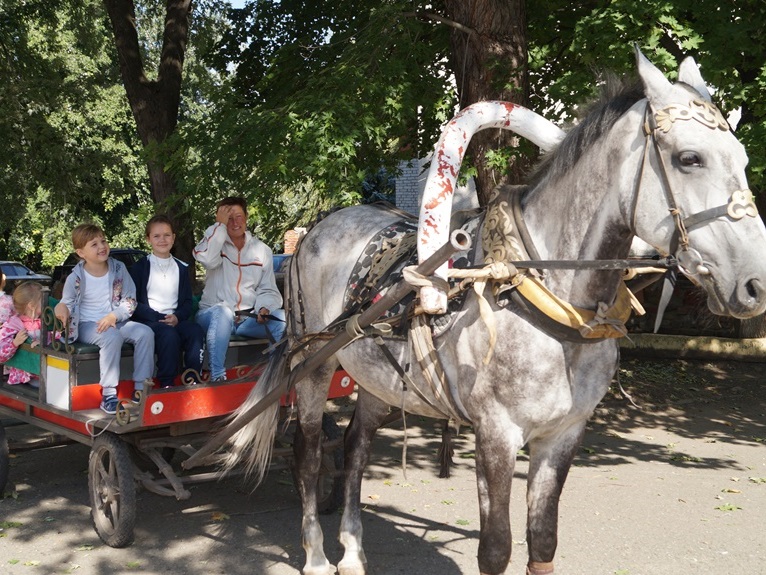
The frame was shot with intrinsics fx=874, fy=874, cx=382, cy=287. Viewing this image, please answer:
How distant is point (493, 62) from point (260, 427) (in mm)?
4486

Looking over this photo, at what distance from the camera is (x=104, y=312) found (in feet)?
19.2

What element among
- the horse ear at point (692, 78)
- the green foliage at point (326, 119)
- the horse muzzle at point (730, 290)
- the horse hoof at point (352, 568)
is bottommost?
the horse hoof at point (352, 568)

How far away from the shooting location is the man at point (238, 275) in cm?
608

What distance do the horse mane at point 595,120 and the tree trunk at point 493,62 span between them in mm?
4454

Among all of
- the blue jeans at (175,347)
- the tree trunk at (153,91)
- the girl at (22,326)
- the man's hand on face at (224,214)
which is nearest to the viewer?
the blue jeans at (175,347)

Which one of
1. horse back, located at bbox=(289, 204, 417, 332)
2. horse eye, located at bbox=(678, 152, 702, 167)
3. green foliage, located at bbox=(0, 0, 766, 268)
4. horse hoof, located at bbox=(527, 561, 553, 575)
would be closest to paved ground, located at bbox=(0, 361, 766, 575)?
horse hoof, located at bbox=(527, 561, 553, 575)

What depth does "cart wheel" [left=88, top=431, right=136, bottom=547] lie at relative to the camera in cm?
532

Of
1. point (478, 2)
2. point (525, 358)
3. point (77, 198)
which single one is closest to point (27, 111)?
point (77, 198)

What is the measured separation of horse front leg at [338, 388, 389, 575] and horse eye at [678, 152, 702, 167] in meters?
2.72

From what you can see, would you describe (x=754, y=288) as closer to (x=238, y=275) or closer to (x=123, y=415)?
(x=123, y=415)

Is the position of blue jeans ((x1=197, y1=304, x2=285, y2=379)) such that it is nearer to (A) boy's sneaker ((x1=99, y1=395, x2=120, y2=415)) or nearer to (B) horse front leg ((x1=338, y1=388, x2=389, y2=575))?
(A) boy's sneaker ((x1=99, y1=395, x2=120, y2=415))

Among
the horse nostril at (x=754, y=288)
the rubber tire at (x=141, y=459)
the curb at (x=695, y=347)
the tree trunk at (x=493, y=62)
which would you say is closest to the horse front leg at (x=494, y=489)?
the horse nostril at (x=754, y=288)

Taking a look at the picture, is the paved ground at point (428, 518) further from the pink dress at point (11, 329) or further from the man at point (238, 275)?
the man at point (238, 275)

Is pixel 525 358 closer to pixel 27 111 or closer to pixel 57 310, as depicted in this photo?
pixel 57 310
